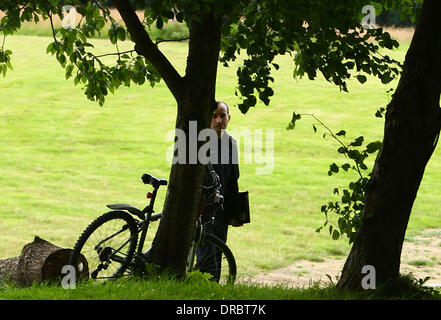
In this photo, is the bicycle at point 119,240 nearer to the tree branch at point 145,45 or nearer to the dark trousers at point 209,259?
the dark trousers at point 209,259

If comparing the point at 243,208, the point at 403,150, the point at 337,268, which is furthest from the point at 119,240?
the point at 337,268

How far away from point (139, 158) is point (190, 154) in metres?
19.9

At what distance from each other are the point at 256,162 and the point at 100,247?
20655 mm

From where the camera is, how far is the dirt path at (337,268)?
13162 millimetres

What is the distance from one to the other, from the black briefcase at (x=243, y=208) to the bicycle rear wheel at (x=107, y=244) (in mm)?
1600

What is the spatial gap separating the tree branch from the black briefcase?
1.92 m

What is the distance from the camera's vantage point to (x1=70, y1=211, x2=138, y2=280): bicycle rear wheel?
7.14 metres

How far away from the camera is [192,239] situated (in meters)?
7.45

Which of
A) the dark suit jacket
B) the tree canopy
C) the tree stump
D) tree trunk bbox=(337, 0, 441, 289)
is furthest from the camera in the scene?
the dark suit jacket

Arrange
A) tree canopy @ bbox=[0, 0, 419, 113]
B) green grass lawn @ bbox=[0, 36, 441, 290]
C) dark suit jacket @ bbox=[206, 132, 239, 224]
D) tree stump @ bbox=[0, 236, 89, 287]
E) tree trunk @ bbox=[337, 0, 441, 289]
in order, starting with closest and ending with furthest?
tree canopy @ bbox=[0, 0, 419, 113], tree trunk @ bbox=[337, 0, 441, 289], tree stump @ bbox=[0, 236, 89, 287], dark suit jacket @ bbox=[206, 132, 239, 224], green grass lawn @ bbox=[0, 36, 441, 290]

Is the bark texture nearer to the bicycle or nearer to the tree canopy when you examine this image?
the tree canopy

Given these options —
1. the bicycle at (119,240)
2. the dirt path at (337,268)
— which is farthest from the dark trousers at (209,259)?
the dirt path at (337,268)


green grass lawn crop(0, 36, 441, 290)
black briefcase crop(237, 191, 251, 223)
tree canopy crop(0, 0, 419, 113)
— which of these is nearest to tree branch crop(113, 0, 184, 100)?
tree canopy crop(0, 0, 419, 113)
